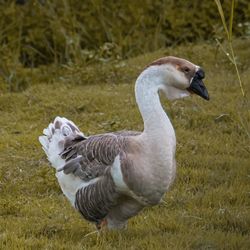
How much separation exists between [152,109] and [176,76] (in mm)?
310

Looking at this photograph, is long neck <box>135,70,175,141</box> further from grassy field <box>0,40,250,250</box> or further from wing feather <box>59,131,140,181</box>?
grassy field <box>0,40,250,250</box>

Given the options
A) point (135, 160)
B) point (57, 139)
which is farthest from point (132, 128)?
point (135, 160)

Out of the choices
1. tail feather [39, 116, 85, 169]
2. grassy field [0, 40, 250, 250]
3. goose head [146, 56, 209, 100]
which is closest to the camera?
goose head [146, 56, 209, 100]

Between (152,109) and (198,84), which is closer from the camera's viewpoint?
(152,109)

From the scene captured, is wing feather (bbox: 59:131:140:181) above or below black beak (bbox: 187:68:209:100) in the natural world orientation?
below

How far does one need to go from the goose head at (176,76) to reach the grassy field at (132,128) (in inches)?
23.1

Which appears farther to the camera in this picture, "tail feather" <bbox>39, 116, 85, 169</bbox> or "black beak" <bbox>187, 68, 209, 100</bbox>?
"tail feather" <bbox>39, 116, 85, 169</bbox>

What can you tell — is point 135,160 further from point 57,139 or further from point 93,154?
point 57,139

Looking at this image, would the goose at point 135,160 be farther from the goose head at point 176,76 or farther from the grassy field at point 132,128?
the grassy field at point 132,128

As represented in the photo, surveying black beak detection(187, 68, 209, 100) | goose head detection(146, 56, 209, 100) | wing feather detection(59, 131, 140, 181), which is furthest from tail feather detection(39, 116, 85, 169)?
black beak detection(187, 68, 209, 100)

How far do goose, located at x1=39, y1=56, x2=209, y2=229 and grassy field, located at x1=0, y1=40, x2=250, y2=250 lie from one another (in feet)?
0.87

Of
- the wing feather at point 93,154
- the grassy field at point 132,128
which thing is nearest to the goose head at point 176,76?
the wing feather at point 93,154

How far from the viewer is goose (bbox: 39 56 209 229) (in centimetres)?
600

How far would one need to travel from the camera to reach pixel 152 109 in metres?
6.16
